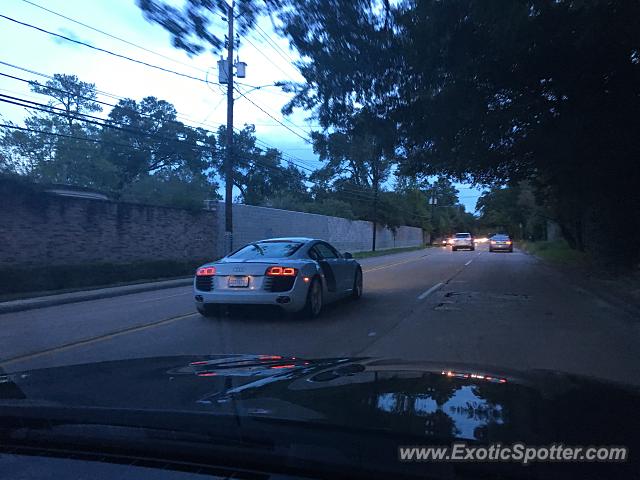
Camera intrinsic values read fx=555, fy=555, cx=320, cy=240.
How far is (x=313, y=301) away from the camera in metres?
9.76

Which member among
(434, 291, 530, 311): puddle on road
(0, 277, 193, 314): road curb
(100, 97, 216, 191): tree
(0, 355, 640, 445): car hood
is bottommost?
(0, 277, 193, 314): road curb

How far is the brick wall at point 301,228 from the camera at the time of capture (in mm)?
31347

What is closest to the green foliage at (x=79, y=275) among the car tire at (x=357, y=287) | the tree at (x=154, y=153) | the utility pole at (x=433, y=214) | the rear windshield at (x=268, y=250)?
the rear windshield at (x=268, y=250)

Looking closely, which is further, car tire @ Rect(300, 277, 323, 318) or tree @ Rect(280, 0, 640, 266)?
car tire @ Rect(300, 277, 323, 318)

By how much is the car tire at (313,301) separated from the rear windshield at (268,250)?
72cm

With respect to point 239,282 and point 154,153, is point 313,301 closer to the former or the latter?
point 239,282

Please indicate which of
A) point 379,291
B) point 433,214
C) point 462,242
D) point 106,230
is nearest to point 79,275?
point 106,230

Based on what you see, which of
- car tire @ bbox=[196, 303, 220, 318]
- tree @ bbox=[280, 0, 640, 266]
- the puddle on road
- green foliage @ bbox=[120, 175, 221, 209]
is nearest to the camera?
tree @ bbox=[280, 0, 640, 266]

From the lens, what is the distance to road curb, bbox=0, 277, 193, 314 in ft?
43.1

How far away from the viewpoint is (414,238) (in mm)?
80000

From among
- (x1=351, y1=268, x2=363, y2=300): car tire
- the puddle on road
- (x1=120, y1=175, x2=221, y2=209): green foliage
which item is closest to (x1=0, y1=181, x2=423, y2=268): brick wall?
(x1=120, y1=175, x2=221, y2=209): green foliage

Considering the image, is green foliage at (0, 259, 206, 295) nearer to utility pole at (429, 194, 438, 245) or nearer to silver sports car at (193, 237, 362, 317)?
silver sports car at (193, 237, 362, 317)

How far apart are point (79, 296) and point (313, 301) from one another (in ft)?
27.1

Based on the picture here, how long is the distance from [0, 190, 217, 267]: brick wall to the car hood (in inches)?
647
